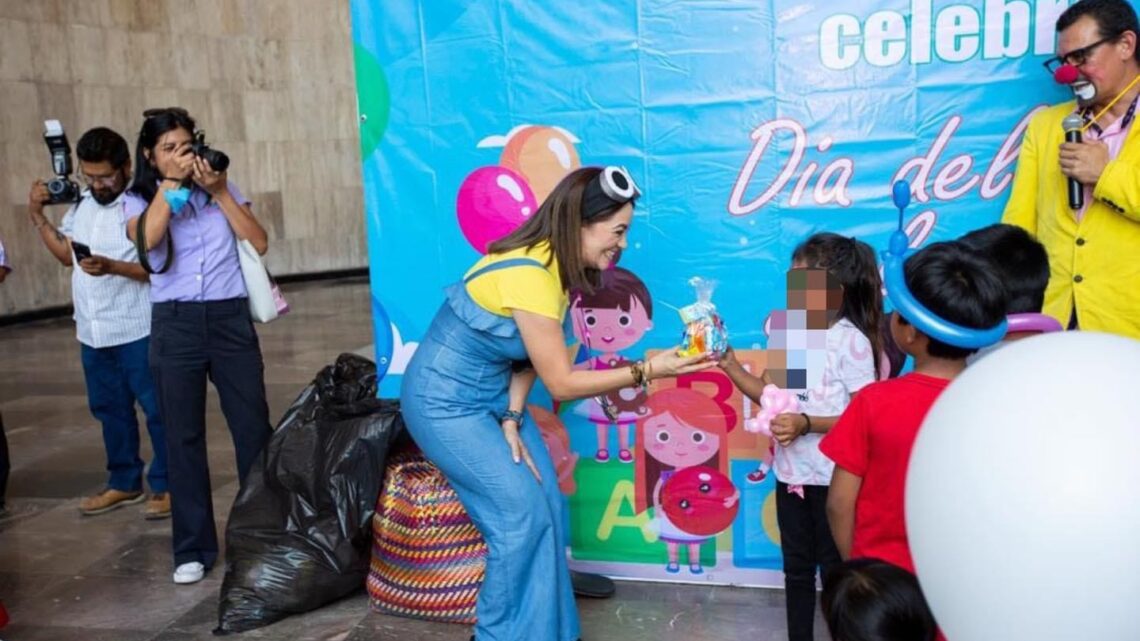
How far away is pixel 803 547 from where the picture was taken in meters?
2.60

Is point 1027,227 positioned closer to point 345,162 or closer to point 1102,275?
point 1102,275

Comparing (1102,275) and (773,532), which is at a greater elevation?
(1102,275)

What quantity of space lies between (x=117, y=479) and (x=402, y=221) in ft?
6.90

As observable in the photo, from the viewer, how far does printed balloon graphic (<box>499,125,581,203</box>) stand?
3.27m

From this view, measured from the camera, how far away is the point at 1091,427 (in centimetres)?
112

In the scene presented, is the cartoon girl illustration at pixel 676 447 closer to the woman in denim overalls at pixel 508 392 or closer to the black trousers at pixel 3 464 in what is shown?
the woman in denim overalls at pixel 508 392

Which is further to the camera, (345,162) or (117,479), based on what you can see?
(345,162)

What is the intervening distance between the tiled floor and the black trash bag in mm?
95

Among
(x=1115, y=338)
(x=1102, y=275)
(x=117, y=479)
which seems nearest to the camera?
(x=1115, y=338)

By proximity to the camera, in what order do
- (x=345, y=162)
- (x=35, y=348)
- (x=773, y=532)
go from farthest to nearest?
(x=345, y=162) < (x=35, y=348) < (x=773, y=532)

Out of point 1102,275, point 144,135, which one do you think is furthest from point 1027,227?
point 144,135

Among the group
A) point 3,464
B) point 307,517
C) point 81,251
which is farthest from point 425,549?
point 3,464

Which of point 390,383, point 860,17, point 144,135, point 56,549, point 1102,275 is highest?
point 860,17

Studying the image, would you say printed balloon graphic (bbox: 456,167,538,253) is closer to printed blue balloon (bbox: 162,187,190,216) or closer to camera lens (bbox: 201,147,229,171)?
camera lens (bbox: 201,147,229,171)
